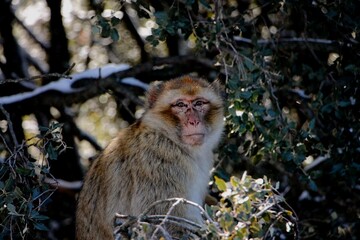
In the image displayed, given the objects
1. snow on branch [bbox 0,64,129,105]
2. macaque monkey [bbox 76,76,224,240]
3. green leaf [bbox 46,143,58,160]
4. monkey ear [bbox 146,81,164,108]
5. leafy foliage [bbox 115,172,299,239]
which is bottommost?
snow on branch [bbox 0,64,129,105]

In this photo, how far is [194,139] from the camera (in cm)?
553

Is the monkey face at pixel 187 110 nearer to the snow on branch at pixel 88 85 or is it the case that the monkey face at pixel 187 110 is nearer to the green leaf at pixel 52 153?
the green leaf at pixel 52 153

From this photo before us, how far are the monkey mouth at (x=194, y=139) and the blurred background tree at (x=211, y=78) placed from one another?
21 cm

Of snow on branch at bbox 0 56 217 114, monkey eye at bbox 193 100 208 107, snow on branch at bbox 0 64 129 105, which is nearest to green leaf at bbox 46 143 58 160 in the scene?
monkey eye at bbox 193 100 208 107

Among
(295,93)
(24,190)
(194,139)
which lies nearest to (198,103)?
(194,139)

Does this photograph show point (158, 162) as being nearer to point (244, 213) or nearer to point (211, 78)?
point (244, 213)

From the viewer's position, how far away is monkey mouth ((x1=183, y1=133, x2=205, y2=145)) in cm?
552

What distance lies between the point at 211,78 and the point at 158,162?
92.4 inches

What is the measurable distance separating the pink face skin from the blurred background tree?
0.62ft

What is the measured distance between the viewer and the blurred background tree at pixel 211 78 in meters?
5.51

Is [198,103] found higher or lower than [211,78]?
higher

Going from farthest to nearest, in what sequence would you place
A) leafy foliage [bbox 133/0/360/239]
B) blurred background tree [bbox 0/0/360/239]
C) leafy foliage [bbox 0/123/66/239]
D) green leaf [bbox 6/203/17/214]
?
leafy foliage [bbox 133/0/360/239] → blurred background tree [bbox 0/0/360/239] → leafy foliage [bbox 0/123/66/239] → green leaf [bbox 6/203/17/214]

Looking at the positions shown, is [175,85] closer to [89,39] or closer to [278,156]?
[278,156]

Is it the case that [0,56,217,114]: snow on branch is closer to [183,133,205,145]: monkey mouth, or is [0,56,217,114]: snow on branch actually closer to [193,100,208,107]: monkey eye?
[193,100,208,107]: monkey eye
